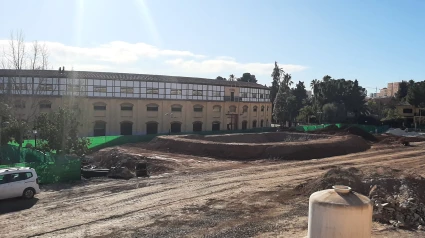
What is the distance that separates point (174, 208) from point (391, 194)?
9682mm

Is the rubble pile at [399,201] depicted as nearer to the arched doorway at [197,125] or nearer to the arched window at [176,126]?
the arched window at [176,126]

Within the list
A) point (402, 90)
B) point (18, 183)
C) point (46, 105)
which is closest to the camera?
point (18, 183)

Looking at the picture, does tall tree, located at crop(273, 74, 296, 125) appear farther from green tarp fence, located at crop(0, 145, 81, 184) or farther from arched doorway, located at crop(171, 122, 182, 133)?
green tarp fence, located at crop(0, 145, 81, 184)

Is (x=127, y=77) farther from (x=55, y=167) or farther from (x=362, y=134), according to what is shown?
(x=55, y=167)

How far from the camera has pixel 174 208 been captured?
1758 cm

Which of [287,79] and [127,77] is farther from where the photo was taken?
[287,79]

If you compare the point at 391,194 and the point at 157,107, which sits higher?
the point at 157,107

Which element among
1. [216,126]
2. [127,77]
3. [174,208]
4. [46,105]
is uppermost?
[127,77]

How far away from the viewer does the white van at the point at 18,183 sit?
62.4 ft

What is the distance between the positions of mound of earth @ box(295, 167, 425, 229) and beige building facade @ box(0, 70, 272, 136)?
36.1 meters

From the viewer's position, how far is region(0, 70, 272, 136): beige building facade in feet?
179

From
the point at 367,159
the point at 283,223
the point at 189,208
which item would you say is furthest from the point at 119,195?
the point at 367,159

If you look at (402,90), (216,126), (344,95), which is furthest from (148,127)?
(402,90)

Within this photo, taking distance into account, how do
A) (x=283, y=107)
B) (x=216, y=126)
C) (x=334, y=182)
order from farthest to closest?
(x=283, y=107) < (x=216, y=126) < (x=334, y=182)
